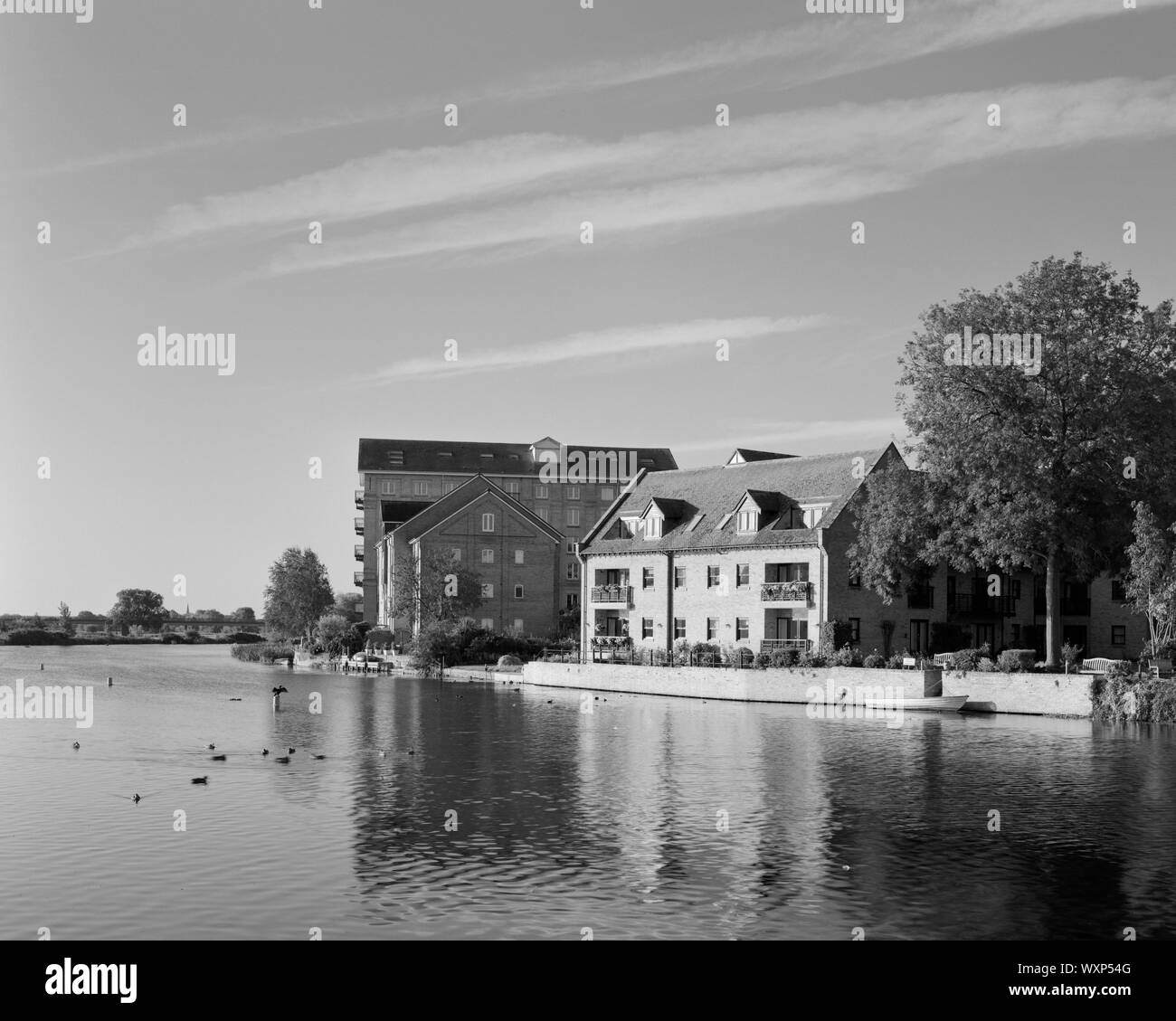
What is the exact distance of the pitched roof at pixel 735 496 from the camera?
70688 millimetres

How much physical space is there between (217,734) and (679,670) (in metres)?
26.6

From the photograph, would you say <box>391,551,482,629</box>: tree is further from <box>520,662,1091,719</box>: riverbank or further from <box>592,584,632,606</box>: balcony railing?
<box>520,662,1091,719</box>: riverbank

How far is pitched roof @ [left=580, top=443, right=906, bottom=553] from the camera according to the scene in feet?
232

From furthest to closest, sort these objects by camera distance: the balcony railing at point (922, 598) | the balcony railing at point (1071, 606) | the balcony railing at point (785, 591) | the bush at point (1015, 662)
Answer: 1. the balcony railing at point (1071, 606)
2. the balcony railing at point (922, 598)
3. the balcony railing at point (785, 591)
4. the bush at point (1015, 662)

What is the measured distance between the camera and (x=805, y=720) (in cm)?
5312

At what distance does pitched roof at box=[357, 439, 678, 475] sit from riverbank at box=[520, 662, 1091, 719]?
75.2 meters

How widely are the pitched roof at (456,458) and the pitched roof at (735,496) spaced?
202 ft

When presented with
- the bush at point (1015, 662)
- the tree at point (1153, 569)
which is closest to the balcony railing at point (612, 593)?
the bush at point (1015, 662)

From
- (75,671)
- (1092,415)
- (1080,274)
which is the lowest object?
(75,671)

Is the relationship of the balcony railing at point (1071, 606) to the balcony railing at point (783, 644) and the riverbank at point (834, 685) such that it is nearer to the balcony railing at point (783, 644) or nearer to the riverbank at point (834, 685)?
the balcony railing at point (783, 644)

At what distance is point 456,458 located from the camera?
149 meters

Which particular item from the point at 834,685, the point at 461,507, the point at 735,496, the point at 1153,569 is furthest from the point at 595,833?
the point at 461,507

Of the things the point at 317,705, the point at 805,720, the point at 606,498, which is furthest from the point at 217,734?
the point at 606,498

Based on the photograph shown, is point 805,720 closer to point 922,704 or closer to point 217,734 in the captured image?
point 922,704
